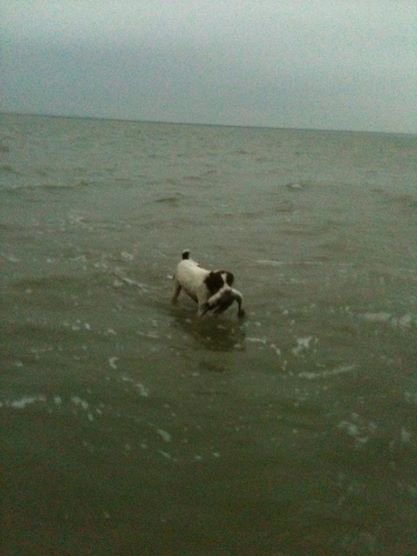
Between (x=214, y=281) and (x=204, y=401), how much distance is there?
251cm

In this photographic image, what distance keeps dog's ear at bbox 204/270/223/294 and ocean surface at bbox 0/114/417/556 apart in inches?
20.7

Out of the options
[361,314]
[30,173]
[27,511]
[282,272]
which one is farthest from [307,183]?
[27,511]

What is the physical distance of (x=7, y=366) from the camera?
6.17 metres

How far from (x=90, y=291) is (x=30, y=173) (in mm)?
17030

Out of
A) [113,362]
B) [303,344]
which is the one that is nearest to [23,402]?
[113,362]

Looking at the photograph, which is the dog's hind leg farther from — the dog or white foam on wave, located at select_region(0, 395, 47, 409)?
white foam on wave, located at select_region(0, 395, 47, 409)

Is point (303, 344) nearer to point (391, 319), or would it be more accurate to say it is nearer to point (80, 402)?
point (391, 319)

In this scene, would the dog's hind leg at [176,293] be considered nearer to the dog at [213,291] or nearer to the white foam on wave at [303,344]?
the dog at [213,291]

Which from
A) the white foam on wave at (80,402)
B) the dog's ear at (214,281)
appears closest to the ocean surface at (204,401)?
the white foam on wave at (80,402)

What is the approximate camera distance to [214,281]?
7.89 m

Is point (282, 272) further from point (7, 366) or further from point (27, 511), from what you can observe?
point (27, 511)

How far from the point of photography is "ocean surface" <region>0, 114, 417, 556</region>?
4027mm

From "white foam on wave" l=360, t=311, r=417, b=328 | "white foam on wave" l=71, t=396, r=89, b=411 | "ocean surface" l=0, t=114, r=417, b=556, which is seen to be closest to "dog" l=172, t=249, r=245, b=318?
"ocean surface" l=0, t=114, r=417, b=556

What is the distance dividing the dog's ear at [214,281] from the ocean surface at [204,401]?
0.53 m
